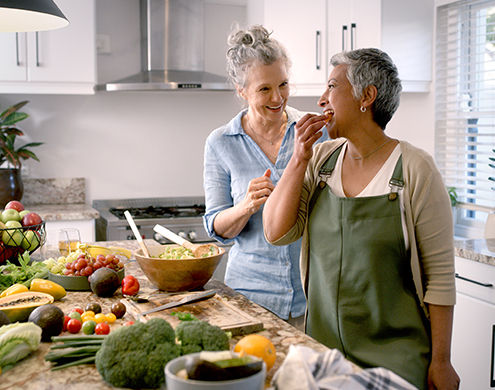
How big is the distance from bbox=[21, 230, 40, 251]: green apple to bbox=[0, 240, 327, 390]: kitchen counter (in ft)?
1.05

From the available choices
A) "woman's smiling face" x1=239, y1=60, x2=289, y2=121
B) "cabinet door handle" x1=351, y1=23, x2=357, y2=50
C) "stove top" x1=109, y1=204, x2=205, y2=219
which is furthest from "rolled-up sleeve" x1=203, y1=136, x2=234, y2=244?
"cabinet door handle" x1=351, y1=23, x2=357, y2=50

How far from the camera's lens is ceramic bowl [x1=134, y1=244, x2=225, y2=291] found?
5.73 feet

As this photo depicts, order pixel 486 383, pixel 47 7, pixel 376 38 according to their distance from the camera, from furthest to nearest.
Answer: pixel 376 38
pixel 486 383
pixel 47 7

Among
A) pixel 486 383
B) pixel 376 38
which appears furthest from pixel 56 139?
pixel 486 383

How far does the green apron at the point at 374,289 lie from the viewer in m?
1.61

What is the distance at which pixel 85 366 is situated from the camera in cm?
126

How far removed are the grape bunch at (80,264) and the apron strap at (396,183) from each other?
87 centimetres

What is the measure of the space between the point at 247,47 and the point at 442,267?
992mm

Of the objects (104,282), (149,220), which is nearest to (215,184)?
(104,282)

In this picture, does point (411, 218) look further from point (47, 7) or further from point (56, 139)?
point (56, 139)

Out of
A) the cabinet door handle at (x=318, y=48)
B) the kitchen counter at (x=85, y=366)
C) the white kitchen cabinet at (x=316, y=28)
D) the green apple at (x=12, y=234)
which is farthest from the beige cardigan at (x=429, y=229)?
the cabinet door handle at (x=318, y=48)

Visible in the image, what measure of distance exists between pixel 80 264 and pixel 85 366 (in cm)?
64

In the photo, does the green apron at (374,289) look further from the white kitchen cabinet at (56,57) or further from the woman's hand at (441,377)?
the white kitchen cabinet at (56,57)

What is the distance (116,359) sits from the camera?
3.74ft
